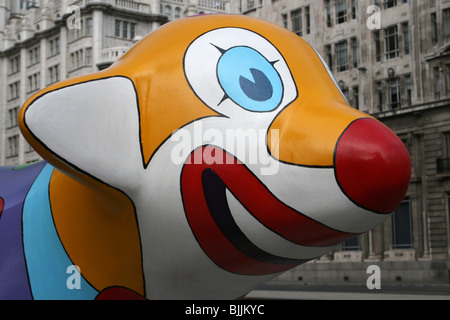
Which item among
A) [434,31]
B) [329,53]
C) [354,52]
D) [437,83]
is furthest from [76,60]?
[437,83]

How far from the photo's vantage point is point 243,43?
4.31 m

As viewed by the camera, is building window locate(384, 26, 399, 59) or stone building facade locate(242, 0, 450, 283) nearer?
stone building facade locate(242, 0, 450, 283)

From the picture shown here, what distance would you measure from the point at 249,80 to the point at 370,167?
0.97 metres

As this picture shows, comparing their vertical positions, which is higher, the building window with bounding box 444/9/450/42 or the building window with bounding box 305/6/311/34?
the building window with bounding box 305/6/311/34

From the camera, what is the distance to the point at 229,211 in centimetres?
392

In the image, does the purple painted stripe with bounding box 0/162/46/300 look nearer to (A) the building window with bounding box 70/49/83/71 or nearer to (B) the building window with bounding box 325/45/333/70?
(B) the building window with bounding box 325/45/333/70

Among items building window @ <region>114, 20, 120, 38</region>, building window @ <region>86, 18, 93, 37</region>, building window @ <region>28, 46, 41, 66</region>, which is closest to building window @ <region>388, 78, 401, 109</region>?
building window @ <region>114, 20, 120, 38</region>

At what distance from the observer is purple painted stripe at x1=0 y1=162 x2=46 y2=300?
4.96 meters

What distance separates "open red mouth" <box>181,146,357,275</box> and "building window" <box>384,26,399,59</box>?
27136mm

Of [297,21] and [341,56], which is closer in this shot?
[341,56]

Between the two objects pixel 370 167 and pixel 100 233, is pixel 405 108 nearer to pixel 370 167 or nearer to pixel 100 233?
pixel 100 233

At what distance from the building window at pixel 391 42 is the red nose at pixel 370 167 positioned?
27153mm

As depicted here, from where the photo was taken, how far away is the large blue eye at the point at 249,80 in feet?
13.3

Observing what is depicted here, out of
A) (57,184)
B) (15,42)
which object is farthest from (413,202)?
(15,42)
